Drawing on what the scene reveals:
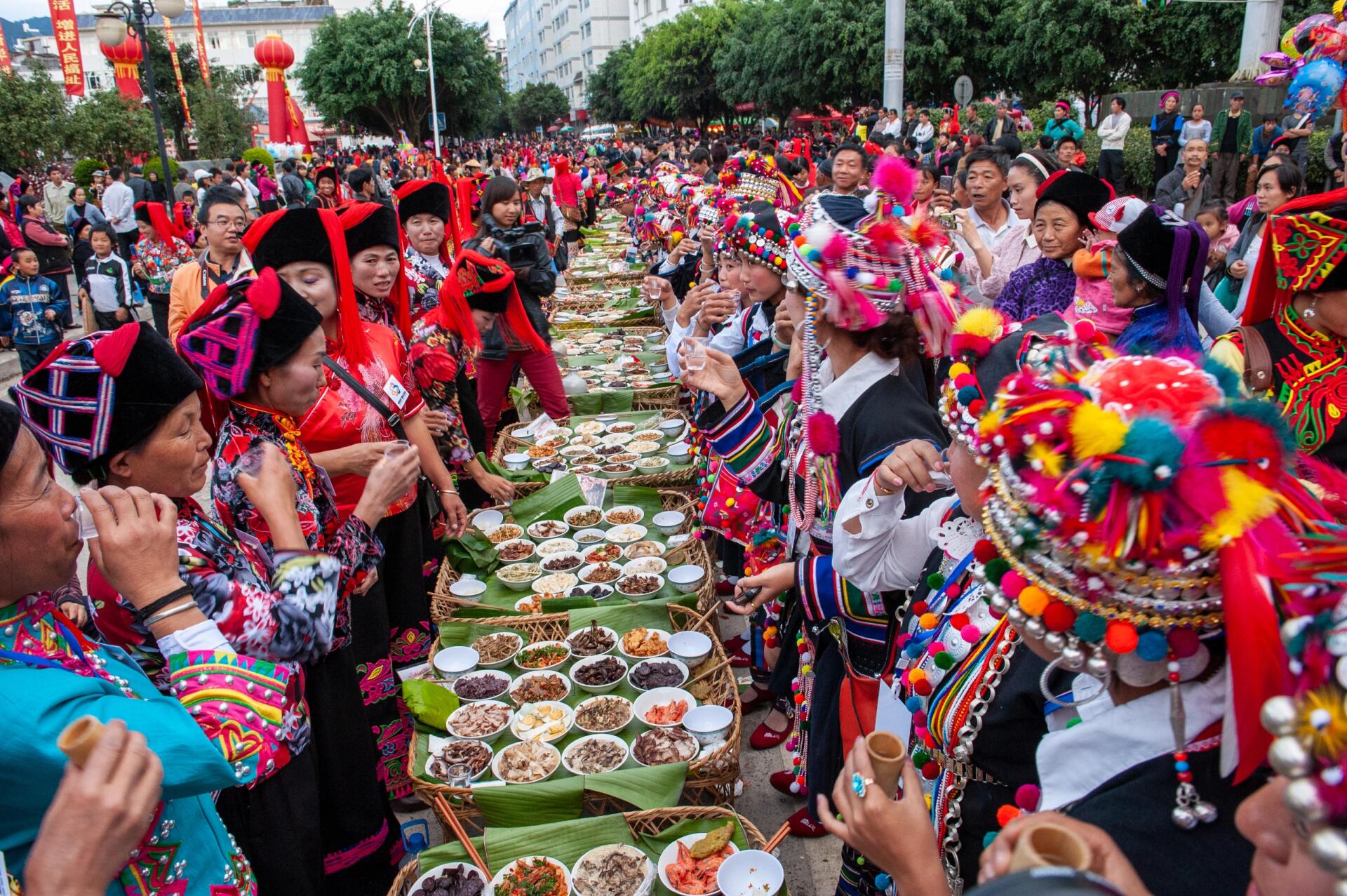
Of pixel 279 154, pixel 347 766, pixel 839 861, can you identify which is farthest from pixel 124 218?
pixel 279 154

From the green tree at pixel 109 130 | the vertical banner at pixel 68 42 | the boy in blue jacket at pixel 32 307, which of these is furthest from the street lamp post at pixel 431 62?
the boy in blue jacket at pixel 32 307

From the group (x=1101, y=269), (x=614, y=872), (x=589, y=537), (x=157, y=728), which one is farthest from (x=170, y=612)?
(x=1101, y=269)

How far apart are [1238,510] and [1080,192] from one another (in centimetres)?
354

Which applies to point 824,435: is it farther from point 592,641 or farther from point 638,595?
point 638,595

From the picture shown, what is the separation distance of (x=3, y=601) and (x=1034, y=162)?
5.69 metres

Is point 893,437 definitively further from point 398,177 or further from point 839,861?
point 398,177

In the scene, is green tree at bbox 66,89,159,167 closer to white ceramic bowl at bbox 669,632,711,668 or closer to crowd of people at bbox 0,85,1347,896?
crowd of people at bbox 0,85,1347,896

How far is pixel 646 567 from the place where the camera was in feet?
13.7

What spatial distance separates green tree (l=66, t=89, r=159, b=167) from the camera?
928 inches

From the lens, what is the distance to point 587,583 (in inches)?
160

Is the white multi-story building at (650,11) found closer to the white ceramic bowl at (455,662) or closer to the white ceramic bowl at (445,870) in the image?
the white ceramic bowl at (455,662)

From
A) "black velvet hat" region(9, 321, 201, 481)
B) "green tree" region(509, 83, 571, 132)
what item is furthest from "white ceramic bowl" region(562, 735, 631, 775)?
"green tree" region(509, 83, 571, 132)

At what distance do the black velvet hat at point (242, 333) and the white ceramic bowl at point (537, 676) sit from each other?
151 cm

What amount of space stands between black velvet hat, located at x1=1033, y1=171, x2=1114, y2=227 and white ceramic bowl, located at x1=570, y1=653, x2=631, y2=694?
10.2 feet
